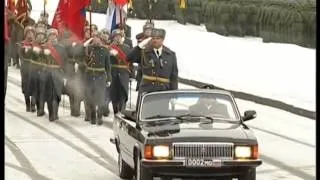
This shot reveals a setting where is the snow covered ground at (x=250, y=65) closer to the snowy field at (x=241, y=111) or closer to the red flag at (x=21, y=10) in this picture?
the snowy field at (x=241, y=111)

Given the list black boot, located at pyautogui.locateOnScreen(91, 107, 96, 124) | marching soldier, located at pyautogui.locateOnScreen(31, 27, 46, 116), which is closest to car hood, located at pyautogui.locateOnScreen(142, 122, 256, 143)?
black boot, located at pyautogui.locateOnScreen(91, 107, 96, 124)

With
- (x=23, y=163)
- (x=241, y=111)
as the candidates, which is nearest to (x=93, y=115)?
(x=241, y=111)

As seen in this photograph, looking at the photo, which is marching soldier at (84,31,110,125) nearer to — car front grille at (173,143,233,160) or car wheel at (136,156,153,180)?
car wheel at (136,156,153,180)

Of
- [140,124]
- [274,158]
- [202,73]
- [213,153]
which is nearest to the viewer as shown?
[213,153]

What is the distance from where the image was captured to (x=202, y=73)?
27.4 m

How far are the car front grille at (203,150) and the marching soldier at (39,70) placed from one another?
887 centimetres

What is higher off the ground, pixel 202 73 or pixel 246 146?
pixel 246 146

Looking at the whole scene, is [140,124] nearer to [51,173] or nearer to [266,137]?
[51,173]

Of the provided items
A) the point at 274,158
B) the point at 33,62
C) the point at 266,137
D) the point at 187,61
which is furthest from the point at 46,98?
the point at 187,61

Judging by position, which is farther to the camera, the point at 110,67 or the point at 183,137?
the point at 110,67

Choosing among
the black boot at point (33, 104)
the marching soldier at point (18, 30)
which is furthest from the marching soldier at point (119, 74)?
the marching soldier at point (18, 30)

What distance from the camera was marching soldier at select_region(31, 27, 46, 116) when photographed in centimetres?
1711

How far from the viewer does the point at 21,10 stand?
26.0 metres

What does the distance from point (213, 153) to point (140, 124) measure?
45.3 inches
